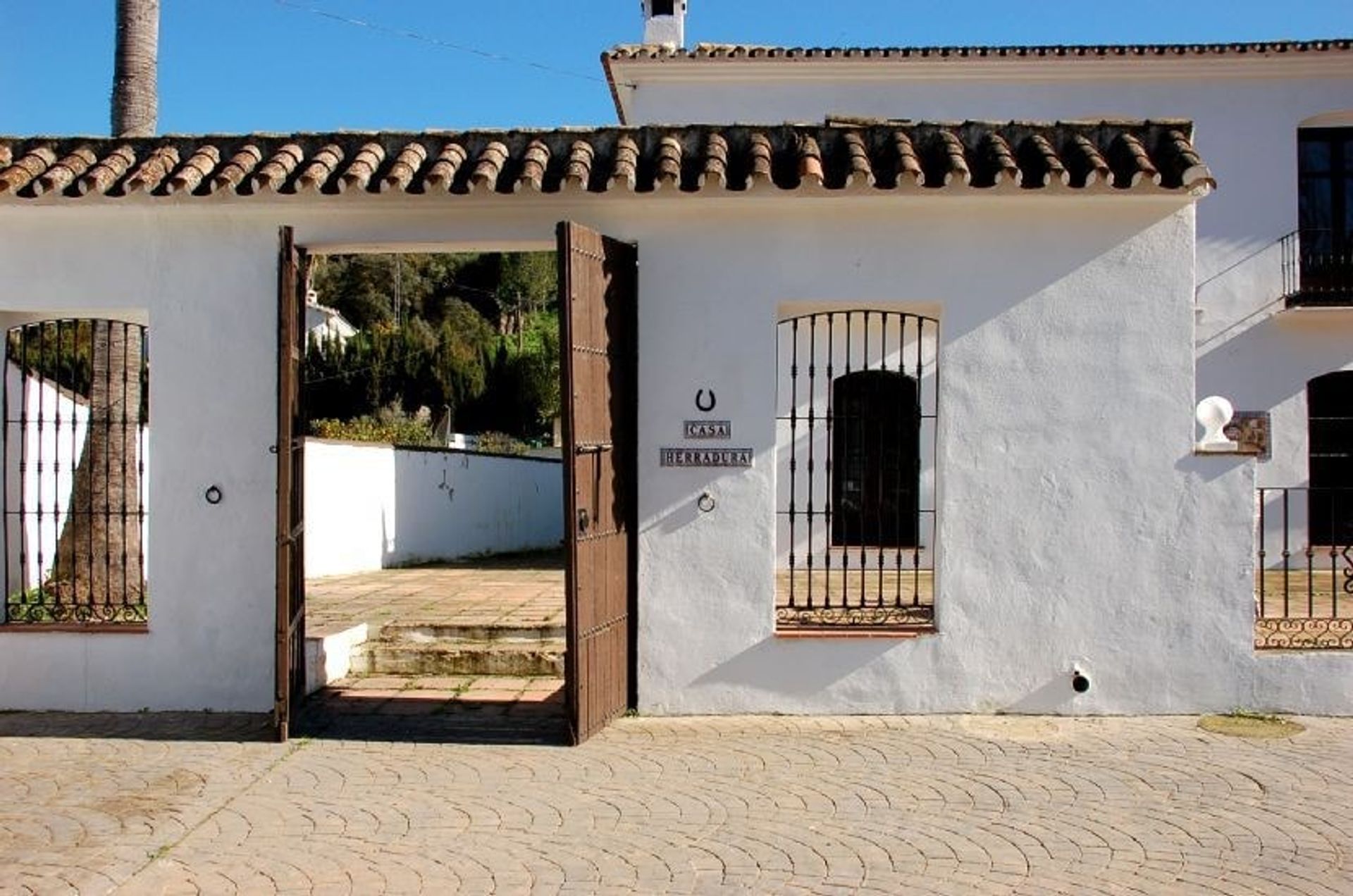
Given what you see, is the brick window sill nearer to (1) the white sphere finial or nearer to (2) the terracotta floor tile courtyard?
(2) the terracotta floor tile courtyard

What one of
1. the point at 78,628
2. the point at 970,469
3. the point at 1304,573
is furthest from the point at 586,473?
the point at 1304,573

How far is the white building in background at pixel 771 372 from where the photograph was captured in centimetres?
748

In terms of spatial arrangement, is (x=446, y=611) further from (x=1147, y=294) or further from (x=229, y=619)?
(x=1147, y=294)

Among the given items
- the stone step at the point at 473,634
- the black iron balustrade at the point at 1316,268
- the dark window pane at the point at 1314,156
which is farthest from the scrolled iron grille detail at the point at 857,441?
the dark window pane at the point at 1314,156

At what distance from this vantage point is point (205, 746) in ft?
23.3

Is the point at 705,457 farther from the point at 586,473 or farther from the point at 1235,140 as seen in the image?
the point at 1235,140

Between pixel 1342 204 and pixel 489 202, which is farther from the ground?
pixel 1342 204

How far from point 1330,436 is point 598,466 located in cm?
1248

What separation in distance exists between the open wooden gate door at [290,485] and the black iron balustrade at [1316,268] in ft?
42.6

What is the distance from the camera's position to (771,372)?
24.9 ft

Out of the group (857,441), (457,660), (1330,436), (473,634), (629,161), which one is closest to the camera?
(629,161)

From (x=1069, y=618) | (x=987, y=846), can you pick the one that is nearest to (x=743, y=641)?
(x=1069, y=618)

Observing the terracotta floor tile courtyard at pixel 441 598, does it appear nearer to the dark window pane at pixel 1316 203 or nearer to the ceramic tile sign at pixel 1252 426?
the ceramic tile sign at pixel 1252 426

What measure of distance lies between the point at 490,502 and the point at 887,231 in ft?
47.5
